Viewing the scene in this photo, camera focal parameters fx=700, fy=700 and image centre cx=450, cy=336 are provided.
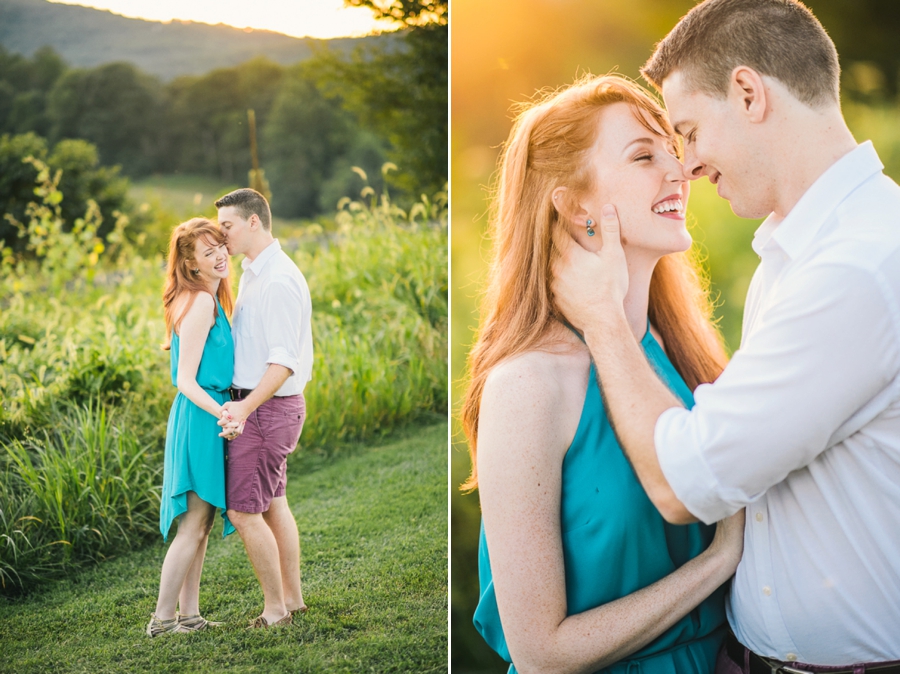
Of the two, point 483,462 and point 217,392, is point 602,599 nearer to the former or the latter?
point 483,462

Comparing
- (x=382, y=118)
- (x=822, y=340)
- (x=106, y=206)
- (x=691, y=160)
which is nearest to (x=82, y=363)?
(x=106, y=206)

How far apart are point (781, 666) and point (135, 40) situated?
303cm

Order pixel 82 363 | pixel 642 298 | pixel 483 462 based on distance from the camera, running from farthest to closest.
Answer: pixel 82 363, pixel 642 298, pixel 483 462

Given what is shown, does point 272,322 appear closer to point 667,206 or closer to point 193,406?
point 193,406

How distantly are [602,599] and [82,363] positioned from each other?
2157 millimetres

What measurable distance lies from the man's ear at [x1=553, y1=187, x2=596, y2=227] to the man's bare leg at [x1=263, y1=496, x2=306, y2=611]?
167cm

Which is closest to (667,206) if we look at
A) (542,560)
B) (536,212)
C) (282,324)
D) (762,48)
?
(536,212)

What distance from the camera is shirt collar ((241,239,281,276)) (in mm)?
2570

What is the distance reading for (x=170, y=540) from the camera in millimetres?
2566

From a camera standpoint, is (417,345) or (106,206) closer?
(106,206)

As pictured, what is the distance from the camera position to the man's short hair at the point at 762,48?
1.38 metres

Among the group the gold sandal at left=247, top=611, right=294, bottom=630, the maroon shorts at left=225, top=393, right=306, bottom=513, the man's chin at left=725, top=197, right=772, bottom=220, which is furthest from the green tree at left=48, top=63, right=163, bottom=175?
the man's chin at left=725, top=197, right=772, bottom=220

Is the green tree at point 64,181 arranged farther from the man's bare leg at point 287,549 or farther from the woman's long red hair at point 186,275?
the man's bare leg at point 287,549

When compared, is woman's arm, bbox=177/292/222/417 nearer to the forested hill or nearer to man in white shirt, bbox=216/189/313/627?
man in white shirt, bbox=216/189/313/627
